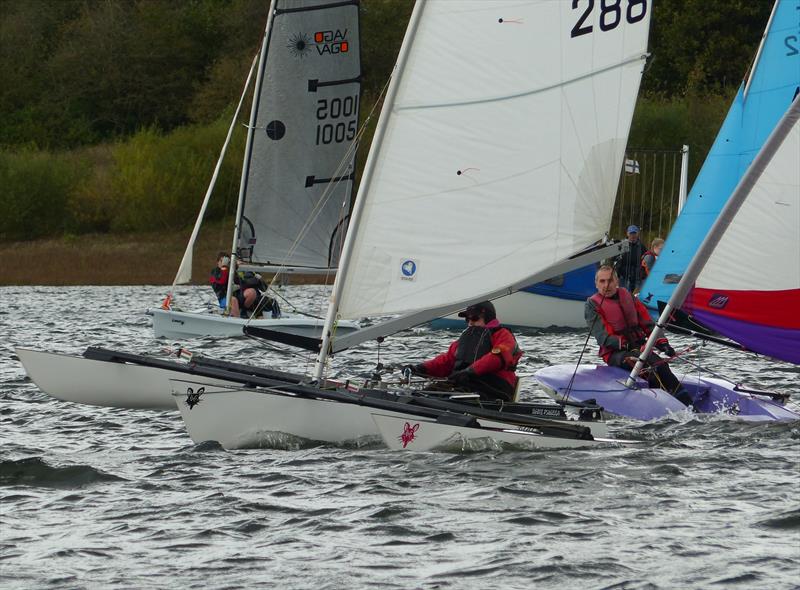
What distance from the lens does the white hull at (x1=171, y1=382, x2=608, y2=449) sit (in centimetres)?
1017

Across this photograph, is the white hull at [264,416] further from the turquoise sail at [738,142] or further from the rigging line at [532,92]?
the turquoise sail at [738,142]

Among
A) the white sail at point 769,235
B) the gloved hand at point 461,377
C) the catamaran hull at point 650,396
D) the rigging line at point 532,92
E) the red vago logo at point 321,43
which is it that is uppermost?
the red vago logo at point 321,43

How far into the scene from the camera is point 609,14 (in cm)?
1101

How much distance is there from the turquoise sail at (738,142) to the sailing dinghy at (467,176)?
253cm

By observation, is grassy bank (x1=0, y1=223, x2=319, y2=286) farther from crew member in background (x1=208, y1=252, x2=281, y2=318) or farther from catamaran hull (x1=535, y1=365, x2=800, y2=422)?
catamaran hull (x1=535, y1=365, x2=800, y2=422)

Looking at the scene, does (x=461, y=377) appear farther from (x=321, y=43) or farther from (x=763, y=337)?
(x=321, y=43)

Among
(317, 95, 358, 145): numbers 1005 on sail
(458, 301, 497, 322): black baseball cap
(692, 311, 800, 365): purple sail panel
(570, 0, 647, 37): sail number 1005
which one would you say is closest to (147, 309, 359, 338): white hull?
(317, 95, 358, 145): numbers 1005 on sail

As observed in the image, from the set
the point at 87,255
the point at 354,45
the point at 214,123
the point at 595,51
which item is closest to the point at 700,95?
the point at 214,123

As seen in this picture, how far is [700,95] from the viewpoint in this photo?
4550 cm

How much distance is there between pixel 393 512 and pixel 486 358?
2615mm

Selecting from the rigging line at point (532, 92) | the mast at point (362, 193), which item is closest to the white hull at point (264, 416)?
the mast at point (362, 193)

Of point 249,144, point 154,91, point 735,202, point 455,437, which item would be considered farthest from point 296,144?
point 154,91

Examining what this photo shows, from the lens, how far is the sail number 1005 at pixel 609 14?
430 inches

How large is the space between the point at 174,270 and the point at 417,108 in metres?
30.8
